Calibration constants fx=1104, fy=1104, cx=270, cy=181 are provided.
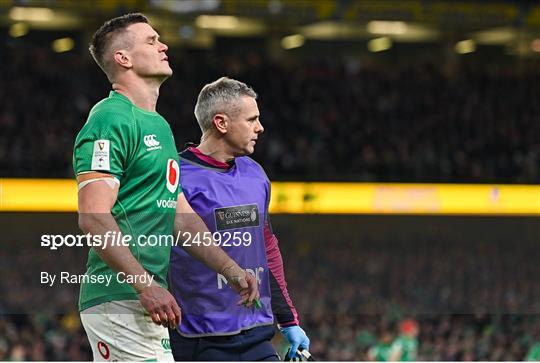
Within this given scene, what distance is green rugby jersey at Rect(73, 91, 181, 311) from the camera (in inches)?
131

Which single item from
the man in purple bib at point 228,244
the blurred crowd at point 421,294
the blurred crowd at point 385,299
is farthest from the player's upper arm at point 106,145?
the blurred crowd at point 421,294

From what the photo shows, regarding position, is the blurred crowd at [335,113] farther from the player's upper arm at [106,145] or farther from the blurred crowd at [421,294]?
the player's upper arm at [106,145]

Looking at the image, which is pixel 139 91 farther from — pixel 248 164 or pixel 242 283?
pixel 248 164

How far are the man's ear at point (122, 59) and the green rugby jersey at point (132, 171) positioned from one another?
106 millimetres


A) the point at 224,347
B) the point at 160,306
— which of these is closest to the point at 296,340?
the point at 224,347

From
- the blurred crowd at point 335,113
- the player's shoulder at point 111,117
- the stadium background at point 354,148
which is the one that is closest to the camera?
the player's shoulder at point 111,117

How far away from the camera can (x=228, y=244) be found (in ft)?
13.9

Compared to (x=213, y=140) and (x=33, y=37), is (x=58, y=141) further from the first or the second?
(x=213, y=140)

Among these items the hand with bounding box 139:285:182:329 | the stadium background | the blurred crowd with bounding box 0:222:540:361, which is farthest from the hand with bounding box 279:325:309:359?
the stadium background

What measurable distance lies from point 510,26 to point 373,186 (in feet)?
18.9

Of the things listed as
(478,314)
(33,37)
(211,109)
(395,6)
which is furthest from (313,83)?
(211,109)

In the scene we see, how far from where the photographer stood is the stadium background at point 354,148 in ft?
52.7

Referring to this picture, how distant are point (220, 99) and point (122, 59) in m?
0.93

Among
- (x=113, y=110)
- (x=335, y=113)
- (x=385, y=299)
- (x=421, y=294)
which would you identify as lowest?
(x=421, y=294)
